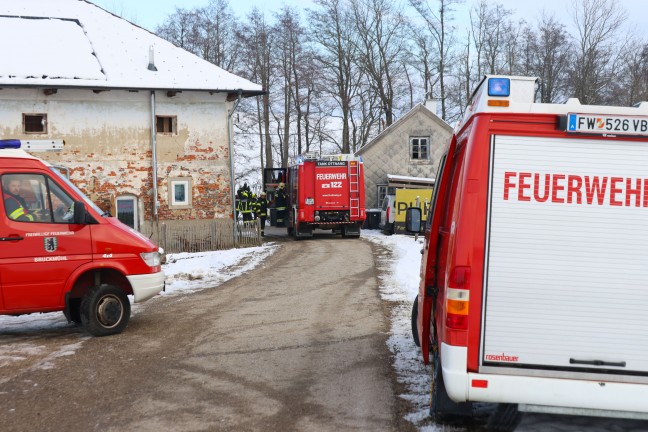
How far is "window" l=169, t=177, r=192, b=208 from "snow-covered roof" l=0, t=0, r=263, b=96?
131 inches

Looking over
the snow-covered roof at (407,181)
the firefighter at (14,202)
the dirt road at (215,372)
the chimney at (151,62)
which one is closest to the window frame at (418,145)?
the snow-covered roof at (407,181)

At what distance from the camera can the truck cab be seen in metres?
8.52

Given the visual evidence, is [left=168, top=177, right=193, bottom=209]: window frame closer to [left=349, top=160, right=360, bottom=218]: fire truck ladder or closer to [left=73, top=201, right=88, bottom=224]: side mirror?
[left=349, top=160, right=360, bottom=218]: fire truck ladder

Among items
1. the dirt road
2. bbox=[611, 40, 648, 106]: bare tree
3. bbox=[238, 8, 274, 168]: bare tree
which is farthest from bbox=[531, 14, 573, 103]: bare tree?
the dirt road

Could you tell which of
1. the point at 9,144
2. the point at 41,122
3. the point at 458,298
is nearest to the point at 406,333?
the point at 458,298

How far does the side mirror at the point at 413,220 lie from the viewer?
286 inches

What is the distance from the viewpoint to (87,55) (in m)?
24.3

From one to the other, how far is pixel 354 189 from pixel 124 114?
Result: 893 centimetres

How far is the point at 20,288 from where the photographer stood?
8.49 meters

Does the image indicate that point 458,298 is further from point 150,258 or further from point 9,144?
point 9,144

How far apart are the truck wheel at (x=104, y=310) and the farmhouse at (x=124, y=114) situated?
49.8 feet

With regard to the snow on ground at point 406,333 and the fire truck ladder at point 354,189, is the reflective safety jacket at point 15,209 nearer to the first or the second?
the snow on ground at point 406,333

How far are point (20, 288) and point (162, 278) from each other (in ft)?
5.95

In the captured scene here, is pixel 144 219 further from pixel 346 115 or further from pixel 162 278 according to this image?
pixel 346 115
